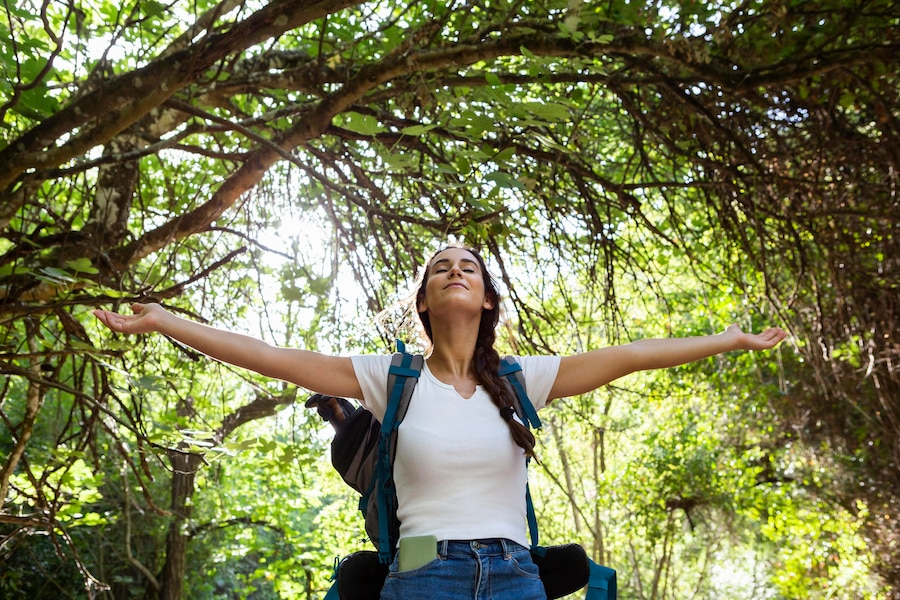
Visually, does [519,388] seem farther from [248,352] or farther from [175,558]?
[175,558]

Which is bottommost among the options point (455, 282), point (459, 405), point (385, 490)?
point (385, 490)

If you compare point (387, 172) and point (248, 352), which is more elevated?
point (387, 172)

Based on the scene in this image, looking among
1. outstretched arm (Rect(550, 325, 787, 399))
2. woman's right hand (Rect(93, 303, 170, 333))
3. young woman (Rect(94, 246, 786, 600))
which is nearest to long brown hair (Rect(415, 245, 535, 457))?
young woman (Rect(94, 246, 786, 600))

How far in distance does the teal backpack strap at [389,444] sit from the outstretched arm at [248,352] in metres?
0.09

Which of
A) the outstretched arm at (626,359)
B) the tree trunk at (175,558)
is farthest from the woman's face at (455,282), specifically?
the tree trunk at (175,558)

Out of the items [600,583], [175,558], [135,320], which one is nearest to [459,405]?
[600,583]

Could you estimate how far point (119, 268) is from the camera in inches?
114

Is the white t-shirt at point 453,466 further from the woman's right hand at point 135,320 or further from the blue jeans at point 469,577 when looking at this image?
the woman's right hand at point 135,320

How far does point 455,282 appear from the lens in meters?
1.88

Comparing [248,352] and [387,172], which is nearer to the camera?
[248,352]

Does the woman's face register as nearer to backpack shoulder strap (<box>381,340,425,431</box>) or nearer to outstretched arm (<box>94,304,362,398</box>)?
backpack shoulder strap (<box>381,340,425,431</box>)

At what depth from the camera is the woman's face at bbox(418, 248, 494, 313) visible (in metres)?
1.87

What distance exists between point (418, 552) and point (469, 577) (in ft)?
0.35

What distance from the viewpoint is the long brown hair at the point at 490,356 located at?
5.49 ft
